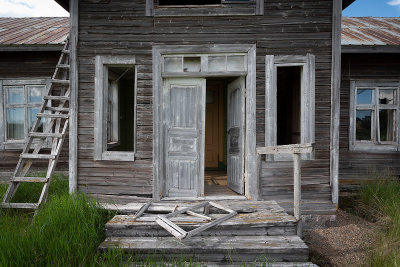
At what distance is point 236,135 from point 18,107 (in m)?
5.60

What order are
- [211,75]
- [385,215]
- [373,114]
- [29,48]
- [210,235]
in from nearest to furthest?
[210,235] < [385,215] < [211,75] < [29,48] < [373,114]

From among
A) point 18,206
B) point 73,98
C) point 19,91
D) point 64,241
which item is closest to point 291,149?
point 64,241

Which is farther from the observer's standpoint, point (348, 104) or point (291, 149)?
point (348, 104)

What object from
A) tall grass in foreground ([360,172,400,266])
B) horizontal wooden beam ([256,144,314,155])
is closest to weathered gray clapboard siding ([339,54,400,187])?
tall grass in foreground ([360,172,400,266])

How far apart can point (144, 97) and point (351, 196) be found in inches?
210

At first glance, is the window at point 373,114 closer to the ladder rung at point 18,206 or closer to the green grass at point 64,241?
the green grass at point 64,241

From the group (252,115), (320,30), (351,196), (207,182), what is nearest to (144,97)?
(252,115)

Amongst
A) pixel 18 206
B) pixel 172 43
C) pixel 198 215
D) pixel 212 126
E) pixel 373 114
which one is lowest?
pixel 18 206

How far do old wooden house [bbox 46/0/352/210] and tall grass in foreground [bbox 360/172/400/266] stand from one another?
84cm

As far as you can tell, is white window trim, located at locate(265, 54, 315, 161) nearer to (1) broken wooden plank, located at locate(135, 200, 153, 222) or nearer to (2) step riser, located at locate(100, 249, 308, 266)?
(2) step riser, located at locate(100, 249, 308, 266)

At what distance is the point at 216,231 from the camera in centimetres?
308

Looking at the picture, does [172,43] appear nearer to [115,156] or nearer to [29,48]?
[115,156]

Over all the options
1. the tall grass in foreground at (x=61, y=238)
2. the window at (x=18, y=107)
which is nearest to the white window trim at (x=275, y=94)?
the tall grass in foreground at (x=61, y=238)

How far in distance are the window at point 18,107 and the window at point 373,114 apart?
785 cm
